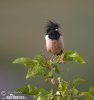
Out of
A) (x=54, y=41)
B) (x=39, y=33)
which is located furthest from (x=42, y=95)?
(x=39, y=33)

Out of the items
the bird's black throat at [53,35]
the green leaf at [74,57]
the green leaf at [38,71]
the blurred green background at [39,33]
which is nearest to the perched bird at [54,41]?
the bird's black throat at [53,35]

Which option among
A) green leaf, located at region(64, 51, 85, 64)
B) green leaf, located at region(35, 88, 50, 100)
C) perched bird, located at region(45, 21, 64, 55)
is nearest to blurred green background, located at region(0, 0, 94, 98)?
perched bird, located at region(45, 21, 64, 55)

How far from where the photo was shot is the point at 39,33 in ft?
7.36

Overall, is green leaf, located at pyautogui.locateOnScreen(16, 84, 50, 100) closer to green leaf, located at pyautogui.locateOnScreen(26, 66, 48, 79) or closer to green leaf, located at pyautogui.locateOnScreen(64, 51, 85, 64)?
green leaf, located at pyautogui.locateOnScreen(26, 66, 48, 79)

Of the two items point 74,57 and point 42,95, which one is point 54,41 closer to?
point 74,57

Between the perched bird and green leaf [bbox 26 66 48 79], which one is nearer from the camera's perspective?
green leaf [bbox 26 66 48 79]

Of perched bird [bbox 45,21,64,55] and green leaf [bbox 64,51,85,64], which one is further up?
perched bird [bbox 45,21,64,55]


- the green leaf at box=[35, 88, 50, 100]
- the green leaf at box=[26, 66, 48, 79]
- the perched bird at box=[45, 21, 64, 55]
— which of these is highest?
the perched bird at box=[45, 21, 64, 55]

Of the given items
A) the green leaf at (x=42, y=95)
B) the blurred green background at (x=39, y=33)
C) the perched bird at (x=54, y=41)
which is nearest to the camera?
the green leaf at (x=42, y=95)

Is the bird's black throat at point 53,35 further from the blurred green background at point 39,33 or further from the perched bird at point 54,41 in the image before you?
the blurred green background at point 39,33

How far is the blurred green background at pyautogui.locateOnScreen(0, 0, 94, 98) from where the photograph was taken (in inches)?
87.3

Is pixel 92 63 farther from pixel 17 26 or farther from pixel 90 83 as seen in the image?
pixel 17 26

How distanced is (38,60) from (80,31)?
2.83 ft

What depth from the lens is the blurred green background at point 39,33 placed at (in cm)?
222
